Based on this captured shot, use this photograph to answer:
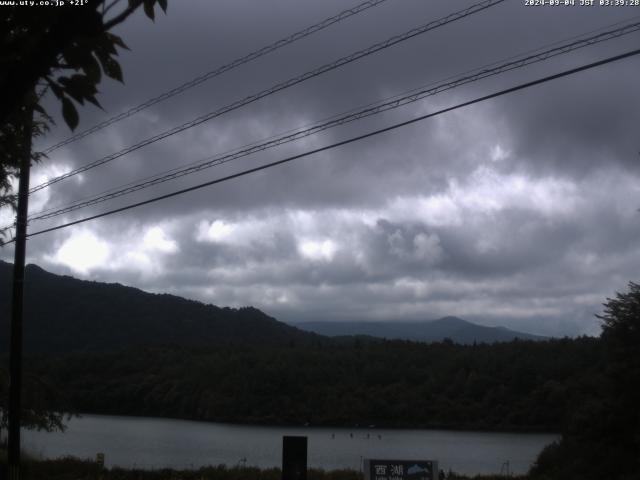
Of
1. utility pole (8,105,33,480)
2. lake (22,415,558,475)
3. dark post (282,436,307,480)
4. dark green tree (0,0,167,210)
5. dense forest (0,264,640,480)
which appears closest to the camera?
dark green tree (0,0,167,210)

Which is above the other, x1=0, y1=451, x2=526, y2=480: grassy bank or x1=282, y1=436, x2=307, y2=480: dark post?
x1=282, y1=436, x2=307, y2=480: dark post

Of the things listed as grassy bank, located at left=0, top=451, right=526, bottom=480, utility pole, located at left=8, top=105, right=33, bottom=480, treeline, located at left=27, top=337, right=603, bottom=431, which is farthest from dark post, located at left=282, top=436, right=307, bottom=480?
treeline, located at left=27, top=337, right=603, bottom=431

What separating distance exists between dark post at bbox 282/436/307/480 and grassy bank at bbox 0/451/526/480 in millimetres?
8636

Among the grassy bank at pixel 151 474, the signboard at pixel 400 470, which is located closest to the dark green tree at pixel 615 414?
the grassy bank at pixel 151 474

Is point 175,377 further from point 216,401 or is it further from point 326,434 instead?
point 326,434

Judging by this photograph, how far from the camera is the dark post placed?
14430 millimetres

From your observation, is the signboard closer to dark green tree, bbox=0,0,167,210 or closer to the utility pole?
the utility pole

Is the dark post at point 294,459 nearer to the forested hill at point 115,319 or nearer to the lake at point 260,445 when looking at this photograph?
the lake at point 260,445

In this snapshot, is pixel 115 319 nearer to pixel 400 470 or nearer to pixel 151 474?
pixel 151 474

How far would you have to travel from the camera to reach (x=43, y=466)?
24.0m

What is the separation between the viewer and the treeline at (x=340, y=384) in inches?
2670

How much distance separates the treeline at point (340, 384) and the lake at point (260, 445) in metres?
3.03

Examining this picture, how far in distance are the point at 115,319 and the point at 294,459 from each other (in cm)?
9002

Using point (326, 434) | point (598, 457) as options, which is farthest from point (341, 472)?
point (326, 434)
